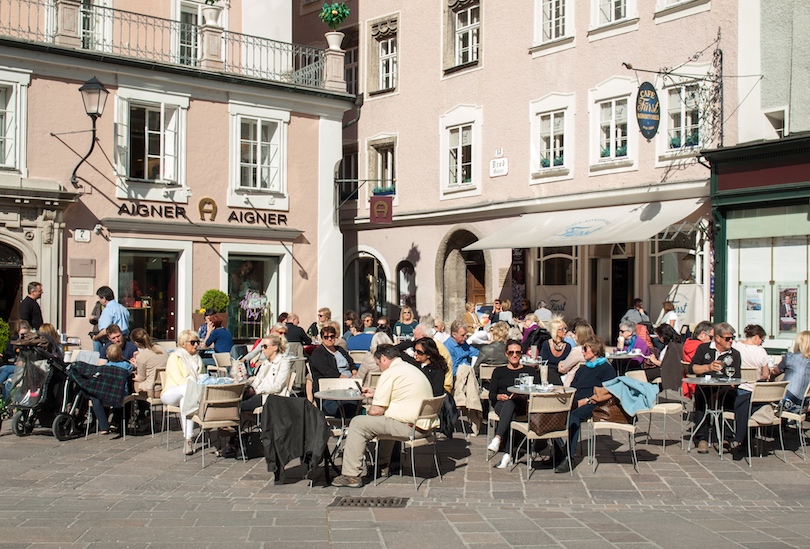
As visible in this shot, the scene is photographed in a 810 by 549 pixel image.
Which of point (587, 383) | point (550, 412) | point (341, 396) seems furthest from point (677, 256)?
point (341, 396)

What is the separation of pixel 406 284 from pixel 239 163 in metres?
7.99

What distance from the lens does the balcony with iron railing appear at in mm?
18969

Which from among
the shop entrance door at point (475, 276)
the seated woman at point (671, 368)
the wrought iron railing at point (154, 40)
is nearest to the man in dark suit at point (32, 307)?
the wrought iron railing at point (154, 40)

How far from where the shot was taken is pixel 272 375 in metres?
11.2

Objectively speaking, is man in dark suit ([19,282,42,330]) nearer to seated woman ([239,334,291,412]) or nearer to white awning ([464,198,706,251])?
seated woman ([239,334,291,412])

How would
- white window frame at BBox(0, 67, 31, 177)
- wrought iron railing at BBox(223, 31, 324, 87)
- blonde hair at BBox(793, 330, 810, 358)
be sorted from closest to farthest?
1. blonde hair at BBox(793, 330, 810, 358)
2. white window frame at BBox(0, 67, 31, 177)
3. wrought iron railing at BBox(223, 31, 324, 87)

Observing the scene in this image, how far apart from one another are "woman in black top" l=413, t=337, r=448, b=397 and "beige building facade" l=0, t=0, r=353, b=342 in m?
10.2

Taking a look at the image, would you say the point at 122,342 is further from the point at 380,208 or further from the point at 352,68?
the point at 352,68

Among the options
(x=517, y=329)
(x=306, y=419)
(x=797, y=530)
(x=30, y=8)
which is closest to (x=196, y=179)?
(x=30, y=8)

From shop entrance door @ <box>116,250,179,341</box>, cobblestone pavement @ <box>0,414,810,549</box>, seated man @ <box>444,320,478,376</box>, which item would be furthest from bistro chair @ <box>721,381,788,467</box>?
shop entrance door @ <box>116,250,179,341</box>

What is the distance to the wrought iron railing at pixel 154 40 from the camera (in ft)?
62.5

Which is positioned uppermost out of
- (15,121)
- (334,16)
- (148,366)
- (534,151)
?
(334,16)

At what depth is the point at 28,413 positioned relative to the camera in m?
12.5

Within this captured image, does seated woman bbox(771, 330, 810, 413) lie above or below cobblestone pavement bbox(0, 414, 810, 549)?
above
